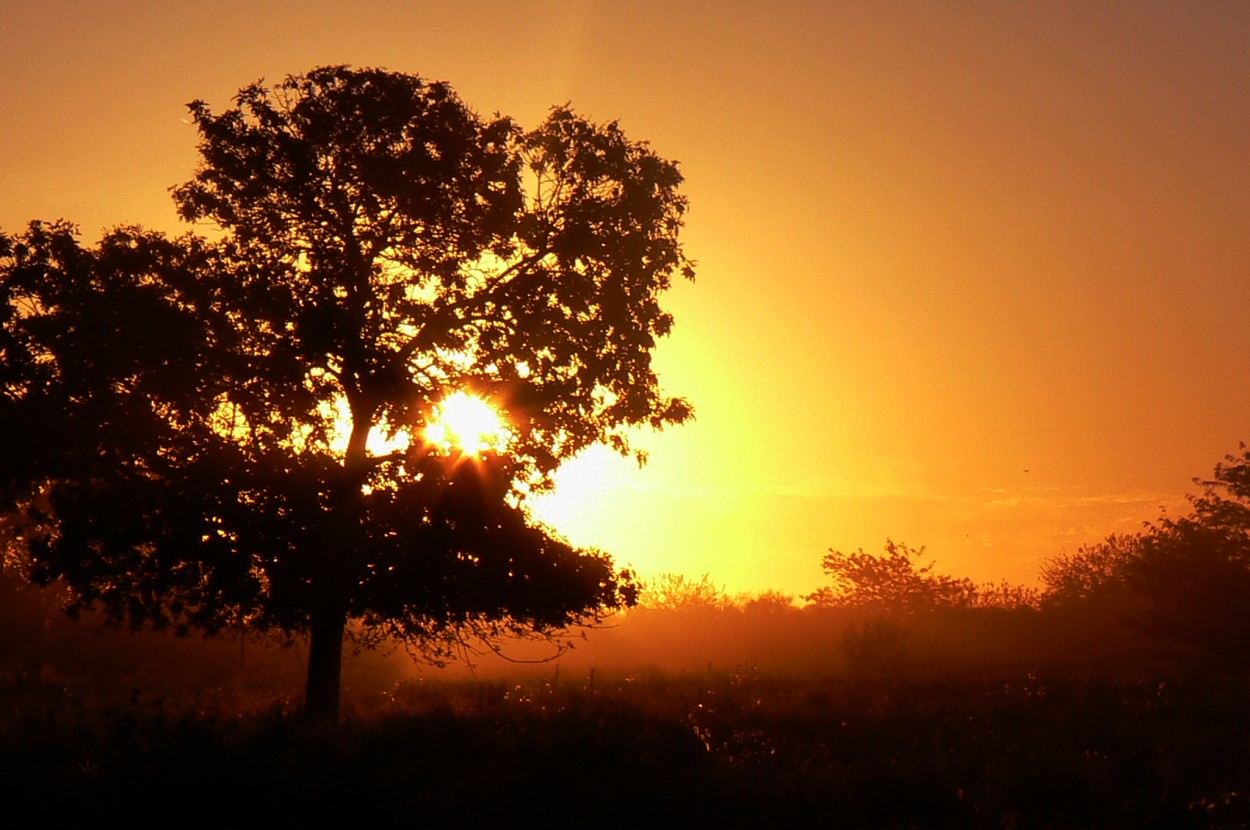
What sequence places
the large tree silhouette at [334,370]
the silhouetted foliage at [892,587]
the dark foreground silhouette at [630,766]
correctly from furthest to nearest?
the silhouetted foliage at [892,587] < the large tree silhouette at [334,370] < the dark foreground silhouette at [630,766]

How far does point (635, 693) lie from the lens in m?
30.4

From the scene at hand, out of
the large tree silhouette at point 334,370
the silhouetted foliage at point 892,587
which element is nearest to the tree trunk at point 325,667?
the large tree silhouette at point 334,370

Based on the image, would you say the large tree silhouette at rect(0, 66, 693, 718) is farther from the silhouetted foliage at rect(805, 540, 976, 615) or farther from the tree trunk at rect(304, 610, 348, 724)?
the silhouetted foliage at rect(805, 540, 976, 615)

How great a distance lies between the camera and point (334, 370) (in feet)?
82.5

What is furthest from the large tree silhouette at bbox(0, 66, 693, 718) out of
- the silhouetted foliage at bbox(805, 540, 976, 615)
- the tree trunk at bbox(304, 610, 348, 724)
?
the silhouetted foliage at bbox(805, 540, 976, 615)

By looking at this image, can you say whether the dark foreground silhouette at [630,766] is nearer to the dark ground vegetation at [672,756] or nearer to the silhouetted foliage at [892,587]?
the dark ground vegetation at [672,756]

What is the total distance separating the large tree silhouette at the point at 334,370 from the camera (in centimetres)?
2262

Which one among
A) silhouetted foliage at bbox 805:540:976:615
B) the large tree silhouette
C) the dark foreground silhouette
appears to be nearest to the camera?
the dark foreground silhouette

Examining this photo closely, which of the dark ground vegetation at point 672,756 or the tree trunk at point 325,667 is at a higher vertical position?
the tree trunk at point 325,667

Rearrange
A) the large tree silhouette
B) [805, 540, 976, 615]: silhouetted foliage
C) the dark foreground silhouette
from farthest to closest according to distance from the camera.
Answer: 1. [805, 540, 976, 615]: silhouetted foliage
2. the large tree silhouette
3. the dark foreground silhouette

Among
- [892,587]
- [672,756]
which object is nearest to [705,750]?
[672,756]

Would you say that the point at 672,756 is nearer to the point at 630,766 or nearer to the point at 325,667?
the point at 630,766

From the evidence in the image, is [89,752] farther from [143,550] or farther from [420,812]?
[143,550]

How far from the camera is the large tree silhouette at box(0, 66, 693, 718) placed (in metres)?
22.6
